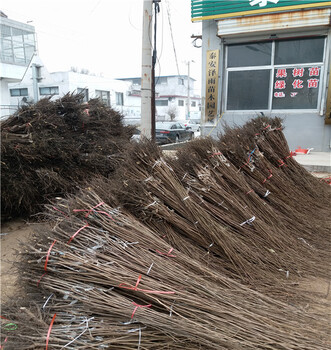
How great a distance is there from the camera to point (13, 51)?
810 inches

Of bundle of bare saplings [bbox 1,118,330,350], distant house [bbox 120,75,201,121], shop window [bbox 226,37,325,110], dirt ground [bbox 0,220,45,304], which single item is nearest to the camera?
bundle of bare saplings [bbox 1,118,330,350]

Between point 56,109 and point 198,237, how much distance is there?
2960mm

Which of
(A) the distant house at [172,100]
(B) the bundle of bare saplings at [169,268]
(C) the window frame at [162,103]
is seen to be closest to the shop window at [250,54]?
(B) the bundle of bare saplings at [169,268]

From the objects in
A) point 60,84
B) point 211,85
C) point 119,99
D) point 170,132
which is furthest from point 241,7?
point 119,99

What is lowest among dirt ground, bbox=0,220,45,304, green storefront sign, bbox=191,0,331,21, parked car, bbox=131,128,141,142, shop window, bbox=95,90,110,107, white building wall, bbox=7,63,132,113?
dirt ground, bbox=0,220,45,304

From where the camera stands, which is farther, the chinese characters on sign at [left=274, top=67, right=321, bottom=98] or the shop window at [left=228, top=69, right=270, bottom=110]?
the shop window at [left=228, top=69, right=270, bottom=110]

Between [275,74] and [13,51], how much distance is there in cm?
1976

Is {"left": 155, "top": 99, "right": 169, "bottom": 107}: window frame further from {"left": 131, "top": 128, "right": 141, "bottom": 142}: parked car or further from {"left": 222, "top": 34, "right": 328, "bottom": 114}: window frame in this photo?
{"left": 131, "top": 128, "right": 141, "bottom": 142}: parked car

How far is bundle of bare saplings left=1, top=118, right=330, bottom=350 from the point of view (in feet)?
5.04

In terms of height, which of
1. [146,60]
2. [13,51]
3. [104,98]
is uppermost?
[13,51]

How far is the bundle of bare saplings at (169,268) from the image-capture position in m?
1.54

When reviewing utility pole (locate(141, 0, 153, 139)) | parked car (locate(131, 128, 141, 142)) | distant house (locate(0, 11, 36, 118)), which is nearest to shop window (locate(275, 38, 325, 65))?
utility pole (locate(141, 0, 153, 139))

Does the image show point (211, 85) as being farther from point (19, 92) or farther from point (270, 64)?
point (19, 92)

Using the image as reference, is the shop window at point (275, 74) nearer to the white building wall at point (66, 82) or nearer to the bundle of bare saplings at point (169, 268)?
the bundle of bare saplings at point (169, 268)
